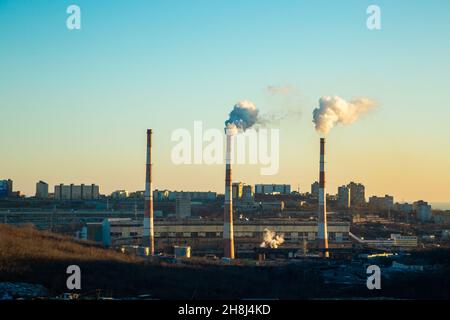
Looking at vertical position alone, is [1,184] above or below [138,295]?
above

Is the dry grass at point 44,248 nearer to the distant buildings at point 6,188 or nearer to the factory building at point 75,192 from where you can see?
the distant buildings at point 6,188

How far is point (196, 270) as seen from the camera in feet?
101

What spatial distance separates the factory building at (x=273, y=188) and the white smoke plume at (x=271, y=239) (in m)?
29.9

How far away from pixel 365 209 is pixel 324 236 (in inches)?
1245

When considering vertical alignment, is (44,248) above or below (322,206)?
below

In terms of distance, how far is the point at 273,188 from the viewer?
7981cm

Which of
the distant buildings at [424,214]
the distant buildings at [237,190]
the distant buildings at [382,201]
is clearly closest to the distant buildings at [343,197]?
the distant buildings at [424,214]

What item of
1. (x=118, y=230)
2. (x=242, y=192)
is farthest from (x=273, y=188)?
(x=118, y=230)

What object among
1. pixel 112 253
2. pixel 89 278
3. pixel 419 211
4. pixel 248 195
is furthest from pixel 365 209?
pixel 89 278

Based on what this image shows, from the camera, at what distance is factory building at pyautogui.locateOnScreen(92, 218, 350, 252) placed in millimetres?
43812

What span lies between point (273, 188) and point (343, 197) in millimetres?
7951

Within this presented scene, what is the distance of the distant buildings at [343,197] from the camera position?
73.8m

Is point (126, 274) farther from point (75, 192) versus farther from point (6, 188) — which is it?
point (75, 192)

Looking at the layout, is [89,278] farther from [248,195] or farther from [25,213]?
[248,195]
